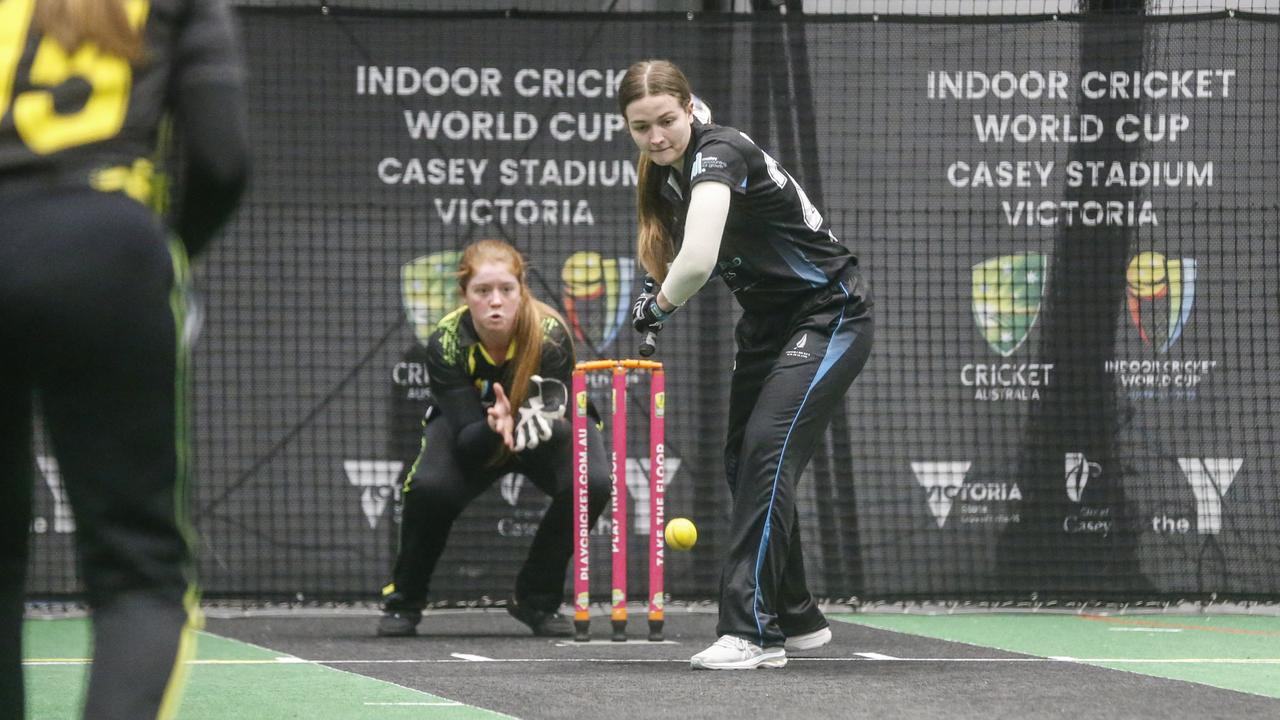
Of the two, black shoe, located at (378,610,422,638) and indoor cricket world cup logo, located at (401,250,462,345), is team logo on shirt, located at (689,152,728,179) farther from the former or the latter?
indoor cricket world cup logo, located at (401,250,462,345)

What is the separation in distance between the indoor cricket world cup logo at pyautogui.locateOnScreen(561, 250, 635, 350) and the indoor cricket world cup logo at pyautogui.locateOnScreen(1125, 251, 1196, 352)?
2.19m

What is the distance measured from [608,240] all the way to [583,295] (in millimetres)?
260

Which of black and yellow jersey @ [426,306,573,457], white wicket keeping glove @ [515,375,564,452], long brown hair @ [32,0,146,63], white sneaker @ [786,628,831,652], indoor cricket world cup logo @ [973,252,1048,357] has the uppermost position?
indoor cricket world cup logo @ [973,252,1048,357]

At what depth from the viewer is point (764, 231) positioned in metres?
4.93

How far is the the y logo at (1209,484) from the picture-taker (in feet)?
23.7

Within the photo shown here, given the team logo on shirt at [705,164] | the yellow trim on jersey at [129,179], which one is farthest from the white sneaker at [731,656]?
the yellow trim on jersey at [129,179]

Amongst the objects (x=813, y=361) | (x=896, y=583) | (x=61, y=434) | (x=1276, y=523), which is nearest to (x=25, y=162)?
(x=61, y=434)

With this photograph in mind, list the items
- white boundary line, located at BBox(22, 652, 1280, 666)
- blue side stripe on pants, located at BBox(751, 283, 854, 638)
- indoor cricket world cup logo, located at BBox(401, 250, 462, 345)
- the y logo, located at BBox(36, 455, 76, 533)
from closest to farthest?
blue side stripe on pants, located at BBox(751, 283, 854, 638) < white boundary line, located at BBox(22, 652, 1280, 666) < the y logo, located at BBox(36, 455, 76, 533) < indoor cricket world cup logo, located at BBox(401, 250, 462, 345)

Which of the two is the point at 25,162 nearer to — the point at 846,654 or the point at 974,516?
the point at 846,654

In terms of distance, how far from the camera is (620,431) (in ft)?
18.8

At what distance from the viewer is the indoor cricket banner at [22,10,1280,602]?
7.18 m

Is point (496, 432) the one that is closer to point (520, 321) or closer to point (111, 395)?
point (520, 321)

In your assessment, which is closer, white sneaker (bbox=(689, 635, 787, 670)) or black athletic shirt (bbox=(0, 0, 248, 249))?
black athletic shirt (bbox=(0, 0, 248, 249))

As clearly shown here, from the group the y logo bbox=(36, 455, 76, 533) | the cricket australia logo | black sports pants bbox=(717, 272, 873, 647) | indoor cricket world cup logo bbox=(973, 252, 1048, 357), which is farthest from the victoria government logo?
the y logo bbox=(36, 455, 76, 533)
